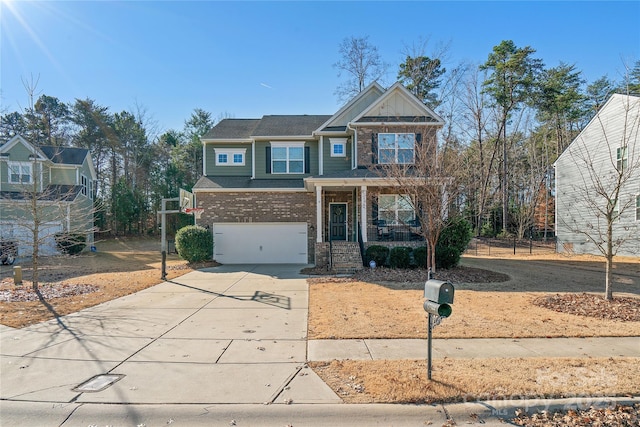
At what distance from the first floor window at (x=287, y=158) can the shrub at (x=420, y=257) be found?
26.0ft

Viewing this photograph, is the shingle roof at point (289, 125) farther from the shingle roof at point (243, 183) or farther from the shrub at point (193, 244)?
the shrub at point (193, 244)

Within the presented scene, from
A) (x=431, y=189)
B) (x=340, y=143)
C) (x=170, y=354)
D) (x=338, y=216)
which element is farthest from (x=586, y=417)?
(x=340, y=143)

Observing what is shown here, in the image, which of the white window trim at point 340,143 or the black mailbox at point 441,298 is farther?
the white window trim at point 340,143

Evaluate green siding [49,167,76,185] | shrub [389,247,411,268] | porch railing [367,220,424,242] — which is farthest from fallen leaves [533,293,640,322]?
green siding [49,167,76,185]

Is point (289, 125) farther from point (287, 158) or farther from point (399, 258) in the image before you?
point (399, 258)

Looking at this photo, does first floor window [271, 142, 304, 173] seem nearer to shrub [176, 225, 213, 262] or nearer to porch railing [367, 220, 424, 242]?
shrub [176, 225, 213, 262]

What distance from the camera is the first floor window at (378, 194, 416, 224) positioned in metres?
15.0

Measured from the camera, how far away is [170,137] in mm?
→ 37875

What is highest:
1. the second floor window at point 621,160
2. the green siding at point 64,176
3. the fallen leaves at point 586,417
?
the green siding at point 64,176

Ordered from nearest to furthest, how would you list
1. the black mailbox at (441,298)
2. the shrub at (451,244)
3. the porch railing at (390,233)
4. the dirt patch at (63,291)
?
the black mailbox at (441,298)
the dirt patch at (63,291)
the shrub at (451,244)
the porch railing at (390,233)

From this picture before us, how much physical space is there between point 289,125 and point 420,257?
10.9 m

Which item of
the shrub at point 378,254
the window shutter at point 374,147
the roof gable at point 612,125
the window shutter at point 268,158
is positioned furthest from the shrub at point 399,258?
the roof gable at point 612,125

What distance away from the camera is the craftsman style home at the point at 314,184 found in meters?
14.6

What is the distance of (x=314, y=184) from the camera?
14.8 meters
